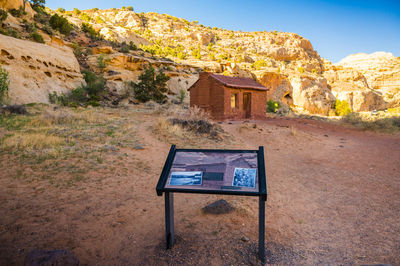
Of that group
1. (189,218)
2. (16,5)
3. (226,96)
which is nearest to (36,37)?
(16,5)

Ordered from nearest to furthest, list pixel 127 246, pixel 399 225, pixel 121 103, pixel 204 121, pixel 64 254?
pixel 64 254 → pixel 127 246 → pixel 399 225 → pixel 204 121 → pixel 121 103

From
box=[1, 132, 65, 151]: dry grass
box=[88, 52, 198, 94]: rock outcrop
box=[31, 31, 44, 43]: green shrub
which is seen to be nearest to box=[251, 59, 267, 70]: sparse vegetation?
box=[88, 52, 198, 94]: rock outcrop

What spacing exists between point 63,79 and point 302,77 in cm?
3634

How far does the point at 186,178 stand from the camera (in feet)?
9.73

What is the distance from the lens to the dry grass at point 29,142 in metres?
6.92

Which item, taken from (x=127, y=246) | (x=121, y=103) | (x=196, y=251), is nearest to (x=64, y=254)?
(x=127, y=246)

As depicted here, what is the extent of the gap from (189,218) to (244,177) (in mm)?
1754

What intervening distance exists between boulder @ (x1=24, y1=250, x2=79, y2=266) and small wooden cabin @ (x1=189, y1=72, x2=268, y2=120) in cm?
1693

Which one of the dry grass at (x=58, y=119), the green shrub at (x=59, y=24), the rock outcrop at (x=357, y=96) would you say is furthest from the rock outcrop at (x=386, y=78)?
the green shrub at (x=59, y=24)

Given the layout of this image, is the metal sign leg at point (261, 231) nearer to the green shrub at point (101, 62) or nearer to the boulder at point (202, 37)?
the green shrub at point (101, 62)

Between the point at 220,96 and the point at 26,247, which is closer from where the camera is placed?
the point at 26,247

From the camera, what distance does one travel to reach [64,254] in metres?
2.55

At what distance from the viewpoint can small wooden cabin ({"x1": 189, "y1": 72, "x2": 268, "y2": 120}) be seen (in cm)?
1905

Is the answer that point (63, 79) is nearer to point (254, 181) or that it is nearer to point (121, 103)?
point (121, 103)
